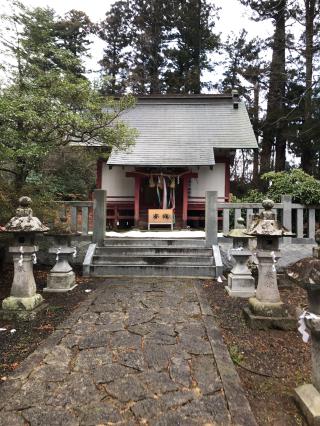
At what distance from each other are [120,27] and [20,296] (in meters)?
25.8

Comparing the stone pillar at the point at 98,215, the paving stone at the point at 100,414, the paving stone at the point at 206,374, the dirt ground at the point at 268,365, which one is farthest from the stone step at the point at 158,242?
the paving stone at the point at 100,414

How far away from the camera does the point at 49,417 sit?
2.33 meters

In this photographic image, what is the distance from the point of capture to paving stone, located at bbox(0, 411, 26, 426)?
2.26 meters

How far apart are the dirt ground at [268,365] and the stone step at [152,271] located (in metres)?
2.13

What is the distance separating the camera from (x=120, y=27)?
24812 mm

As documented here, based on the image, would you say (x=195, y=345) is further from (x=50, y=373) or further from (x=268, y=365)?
(x=50, y=373)

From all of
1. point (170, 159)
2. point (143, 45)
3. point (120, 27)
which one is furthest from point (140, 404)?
point (120, 27)

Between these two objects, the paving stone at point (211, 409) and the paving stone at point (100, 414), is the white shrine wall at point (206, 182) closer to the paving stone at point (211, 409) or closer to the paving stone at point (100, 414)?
the paving stone at point (211, 409)

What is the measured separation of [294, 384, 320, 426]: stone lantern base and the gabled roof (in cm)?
893

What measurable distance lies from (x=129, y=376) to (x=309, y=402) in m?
1.55

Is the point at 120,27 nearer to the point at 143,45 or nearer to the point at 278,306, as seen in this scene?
the point at 143,45

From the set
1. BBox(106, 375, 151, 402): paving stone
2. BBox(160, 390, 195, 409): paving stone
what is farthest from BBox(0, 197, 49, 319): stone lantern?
BBox(160, 390, 195, 409): paving stone

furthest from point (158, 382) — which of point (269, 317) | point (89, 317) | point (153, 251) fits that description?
point (153, 251)

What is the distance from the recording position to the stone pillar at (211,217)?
780 cm
